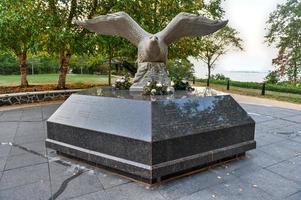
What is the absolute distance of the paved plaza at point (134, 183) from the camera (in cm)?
312

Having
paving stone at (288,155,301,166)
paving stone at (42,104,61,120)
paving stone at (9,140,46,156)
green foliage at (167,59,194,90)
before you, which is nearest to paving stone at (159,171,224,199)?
paving stone at (288,155,301,166)

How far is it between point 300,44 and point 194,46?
7.50m

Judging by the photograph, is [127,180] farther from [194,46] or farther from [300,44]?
[300,44]

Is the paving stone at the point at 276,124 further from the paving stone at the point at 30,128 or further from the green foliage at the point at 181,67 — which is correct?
the green foliage at the point at 181,67

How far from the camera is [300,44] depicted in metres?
16.0

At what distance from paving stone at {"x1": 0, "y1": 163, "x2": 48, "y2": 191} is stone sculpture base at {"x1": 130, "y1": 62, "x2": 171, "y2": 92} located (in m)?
2.39

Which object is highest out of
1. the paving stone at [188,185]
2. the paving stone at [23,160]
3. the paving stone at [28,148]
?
the paving stone at [28,148]

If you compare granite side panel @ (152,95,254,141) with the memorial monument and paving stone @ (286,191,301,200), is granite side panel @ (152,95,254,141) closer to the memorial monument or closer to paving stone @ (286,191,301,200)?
the memorial monument

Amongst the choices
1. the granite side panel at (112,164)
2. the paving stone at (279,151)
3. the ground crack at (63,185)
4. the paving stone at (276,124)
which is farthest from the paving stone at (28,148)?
the paving stone at (276,124)

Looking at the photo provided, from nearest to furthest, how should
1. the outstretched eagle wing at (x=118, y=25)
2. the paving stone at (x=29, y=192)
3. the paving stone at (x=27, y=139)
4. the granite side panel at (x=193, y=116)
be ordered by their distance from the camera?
the paving stone at (x=29, y=192) < the granite side panel at (x=193, y=116) < the paving stone at (x=27, y=139) < the outstretched eagle wing at (x=118, y=25)

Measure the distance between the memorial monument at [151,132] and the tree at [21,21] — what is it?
221 inches

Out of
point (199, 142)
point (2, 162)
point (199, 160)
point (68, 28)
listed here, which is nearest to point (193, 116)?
point (199, 142)

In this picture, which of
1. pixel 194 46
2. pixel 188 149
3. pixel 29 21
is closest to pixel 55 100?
pixel 29 21

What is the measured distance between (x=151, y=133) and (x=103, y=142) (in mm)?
789
